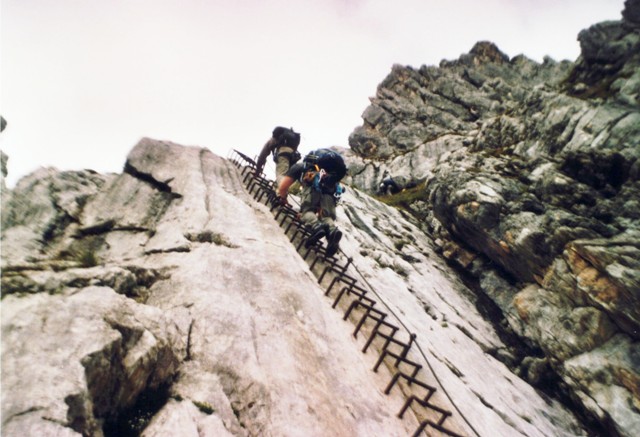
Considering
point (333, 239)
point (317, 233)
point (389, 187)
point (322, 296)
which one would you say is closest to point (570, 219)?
point (333, 239)

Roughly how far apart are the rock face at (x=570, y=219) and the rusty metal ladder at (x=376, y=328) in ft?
36.9

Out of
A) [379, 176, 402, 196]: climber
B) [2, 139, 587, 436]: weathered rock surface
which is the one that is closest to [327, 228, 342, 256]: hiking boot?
[2, 139, 587, 436]: weathered rock surface

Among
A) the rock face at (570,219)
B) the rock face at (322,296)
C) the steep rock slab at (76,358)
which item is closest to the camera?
the steep rock slab at (76,358)

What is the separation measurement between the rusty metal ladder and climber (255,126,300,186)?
2.19m

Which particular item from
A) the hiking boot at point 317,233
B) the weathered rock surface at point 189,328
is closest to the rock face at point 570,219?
the weathered rock surface at point 189,328

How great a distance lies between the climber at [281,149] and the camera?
1883 cm

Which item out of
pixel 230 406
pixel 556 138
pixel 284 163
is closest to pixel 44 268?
pixel 230 406

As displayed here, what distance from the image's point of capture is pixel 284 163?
1883cm

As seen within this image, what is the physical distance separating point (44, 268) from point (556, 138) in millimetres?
35009

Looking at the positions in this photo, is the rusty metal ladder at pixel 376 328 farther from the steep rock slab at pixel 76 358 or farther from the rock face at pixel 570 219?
the rock face at pixel 570 219

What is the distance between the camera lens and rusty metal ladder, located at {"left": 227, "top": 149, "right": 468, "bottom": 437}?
25.9 ft

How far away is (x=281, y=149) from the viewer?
18922 millimetres

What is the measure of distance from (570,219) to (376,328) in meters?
16.3

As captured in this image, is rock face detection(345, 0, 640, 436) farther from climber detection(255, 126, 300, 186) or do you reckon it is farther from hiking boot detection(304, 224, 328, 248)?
hiking boot detection(304, 224, 328, 248)
